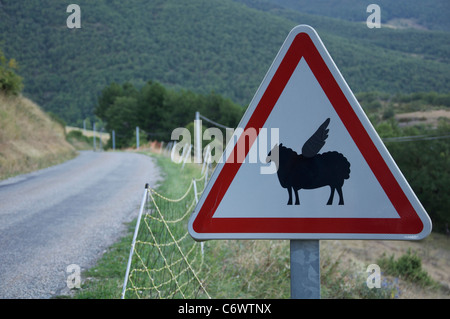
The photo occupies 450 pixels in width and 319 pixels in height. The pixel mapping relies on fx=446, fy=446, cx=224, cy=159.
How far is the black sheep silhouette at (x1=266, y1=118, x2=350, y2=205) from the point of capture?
1716 mm

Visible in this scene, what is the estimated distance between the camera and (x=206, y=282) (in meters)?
4.66

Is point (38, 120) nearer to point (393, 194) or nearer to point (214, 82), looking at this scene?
point (393, 194)

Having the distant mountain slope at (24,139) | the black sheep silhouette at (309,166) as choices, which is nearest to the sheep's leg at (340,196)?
the black sheep silhouette at (309,166)

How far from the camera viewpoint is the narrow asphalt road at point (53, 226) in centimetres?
433

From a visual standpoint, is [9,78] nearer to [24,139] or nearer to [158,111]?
[24,139]

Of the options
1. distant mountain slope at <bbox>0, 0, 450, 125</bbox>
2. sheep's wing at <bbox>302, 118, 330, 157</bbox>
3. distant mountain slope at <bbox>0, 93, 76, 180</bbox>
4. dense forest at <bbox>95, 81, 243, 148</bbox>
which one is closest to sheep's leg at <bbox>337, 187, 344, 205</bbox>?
sheep's wing at <bbox>302, 118, 330, 157</bbox>

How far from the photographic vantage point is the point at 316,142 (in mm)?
1733

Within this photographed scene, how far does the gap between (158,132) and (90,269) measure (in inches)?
2564

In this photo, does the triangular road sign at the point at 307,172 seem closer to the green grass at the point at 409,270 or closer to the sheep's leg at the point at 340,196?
the sheep's leg at the point at 340,196

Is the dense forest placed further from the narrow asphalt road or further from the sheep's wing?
the sheep's wing

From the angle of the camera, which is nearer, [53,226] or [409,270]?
[53,226]

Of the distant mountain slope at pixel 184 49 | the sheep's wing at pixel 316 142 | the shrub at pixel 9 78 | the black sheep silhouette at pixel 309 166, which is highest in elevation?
the distant mountain slope at pixel 184 49

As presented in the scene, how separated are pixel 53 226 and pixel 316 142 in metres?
5.80

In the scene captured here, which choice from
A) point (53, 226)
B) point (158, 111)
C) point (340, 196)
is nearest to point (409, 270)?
point (53, 226)
